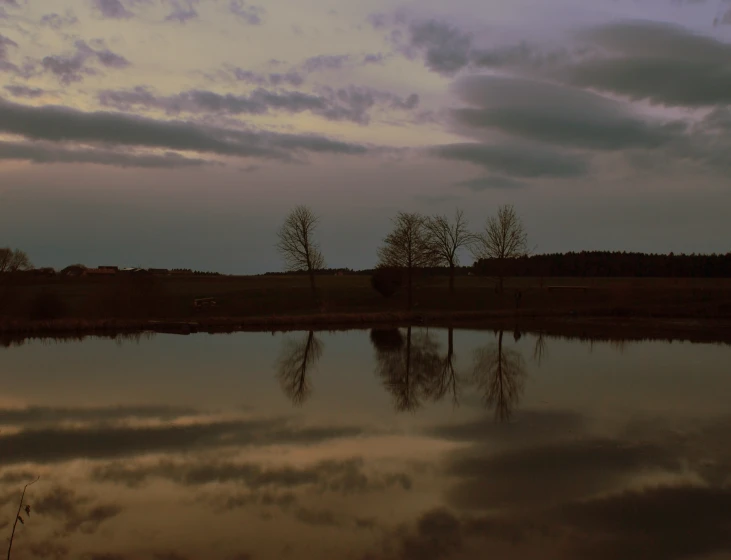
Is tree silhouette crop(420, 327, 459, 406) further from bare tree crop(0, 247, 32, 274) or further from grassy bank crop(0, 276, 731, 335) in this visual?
bare tree crop(0, 247, 32, 274)

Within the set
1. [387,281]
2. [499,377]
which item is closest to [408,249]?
[387,281]

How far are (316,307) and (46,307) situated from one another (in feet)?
56.2

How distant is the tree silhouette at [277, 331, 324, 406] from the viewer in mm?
17156

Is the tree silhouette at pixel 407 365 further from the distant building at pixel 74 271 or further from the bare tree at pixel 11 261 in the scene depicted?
the distant building at pixel 74 271

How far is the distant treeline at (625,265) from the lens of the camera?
286 feet

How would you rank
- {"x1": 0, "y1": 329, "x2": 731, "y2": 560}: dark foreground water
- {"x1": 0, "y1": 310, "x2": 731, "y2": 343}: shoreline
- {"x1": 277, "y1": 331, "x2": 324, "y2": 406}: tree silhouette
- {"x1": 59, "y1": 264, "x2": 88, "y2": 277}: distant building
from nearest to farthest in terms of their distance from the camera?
{"x1": 0, "y1": 329, "x2": 731, "y2": 560}: dark foreground water < {"x1": 277, "y1": 331, "x2": 324, "y2": 406}: tree silhouette < {"x1": 0, "y1": 310, "x2": 731, "y2": 343}: shoreline < {"x1": 59, "y1": 264, "x2": 88, "y2": 277}: distant building

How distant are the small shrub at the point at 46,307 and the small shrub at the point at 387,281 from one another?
21.1 metres

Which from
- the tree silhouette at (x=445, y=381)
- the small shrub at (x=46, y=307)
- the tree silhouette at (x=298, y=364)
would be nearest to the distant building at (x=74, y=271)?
the small shrub at (x=46, y=307)

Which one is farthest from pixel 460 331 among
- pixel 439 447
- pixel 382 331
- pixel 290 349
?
pixel 439 447

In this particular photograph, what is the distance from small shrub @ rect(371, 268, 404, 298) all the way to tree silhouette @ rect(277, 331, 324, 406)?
1653cm

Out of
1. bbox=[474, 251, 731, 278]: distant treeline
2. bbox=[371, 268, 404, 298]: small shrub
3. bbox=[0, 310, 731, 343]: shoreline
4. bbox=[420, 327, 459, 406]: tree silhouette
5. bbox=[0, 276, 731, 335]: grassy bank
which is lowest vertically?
bbox=[420, 327, 459, 406]: tree silhouette

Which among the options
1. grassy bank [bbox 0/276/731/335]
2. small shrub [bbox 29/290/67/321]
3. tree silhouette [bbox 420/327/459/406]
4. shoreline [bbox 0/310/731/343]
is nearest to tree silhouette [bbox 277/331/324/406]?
tree silhouette [bbox 420/327/459/406]

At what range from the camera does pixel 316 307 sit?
4600 cm

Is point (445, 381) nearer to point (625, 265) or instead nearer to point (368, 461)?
point (368, 461)
